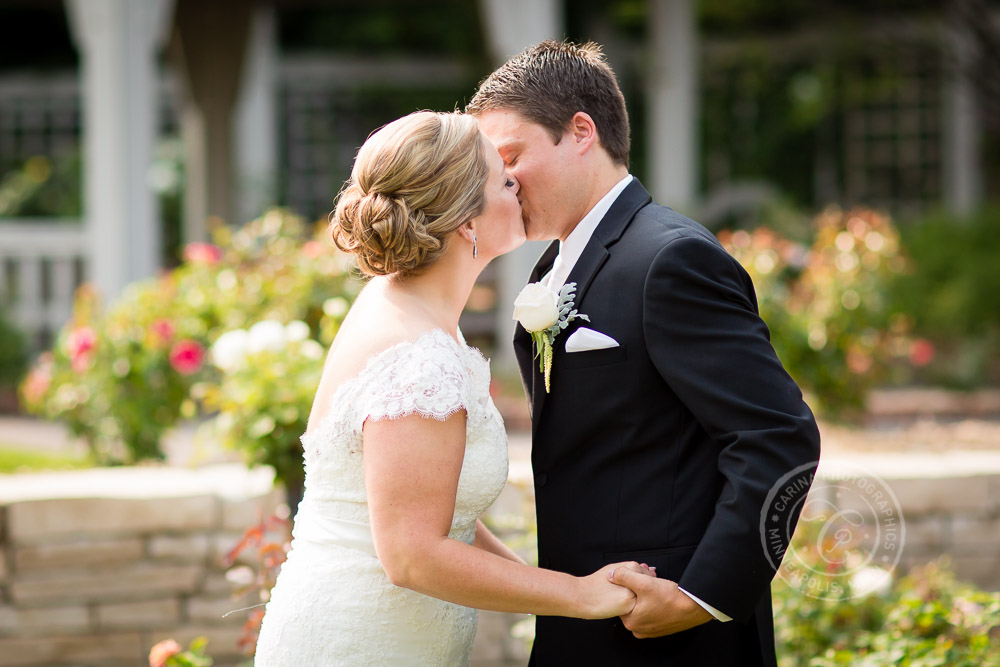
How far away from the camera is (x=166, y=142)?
13.5 meters

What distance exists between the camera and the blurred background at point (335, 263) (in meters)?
3.68

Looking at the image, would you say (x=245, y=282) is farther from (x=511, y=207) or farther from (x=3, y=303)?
(x=3, y=303)

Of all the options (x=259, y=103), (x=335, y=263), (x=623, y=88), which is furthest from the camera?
(x=259, y=103)

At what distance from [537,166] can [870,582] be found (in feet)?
6.56

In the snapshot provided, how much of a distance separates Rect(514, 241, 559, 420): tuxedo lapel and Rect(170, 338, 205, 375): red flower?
9.12 ft

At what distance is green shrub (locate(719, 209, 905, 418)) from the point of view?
557cm

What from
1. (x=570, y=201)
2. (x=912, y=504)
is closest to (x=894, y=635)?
(x=912, y=504)

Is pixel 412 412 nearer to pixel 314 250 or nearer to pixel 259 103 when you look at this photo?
pixel 314 250

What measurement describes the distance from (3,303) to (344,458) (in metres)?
7.44

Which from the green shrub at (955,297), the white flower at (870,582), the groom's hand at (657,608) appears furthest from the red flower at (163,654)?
the green shrub at (955,297)

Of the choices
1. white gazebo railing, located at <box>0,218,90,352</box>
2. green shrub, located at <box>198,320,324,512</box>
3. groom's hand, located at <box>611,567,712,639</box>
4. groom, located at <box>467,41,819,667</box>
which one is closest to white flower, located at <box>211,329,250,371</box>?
green shrub, located at <box>198,320,324,512</box>

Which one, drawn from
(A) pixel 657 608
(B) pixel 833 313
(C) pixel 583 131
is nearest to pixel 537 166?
(C) pixel 583 131

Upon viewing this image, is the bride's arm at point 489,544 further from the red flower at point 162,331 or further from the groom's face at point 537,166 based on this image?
the red flower at point 162,331

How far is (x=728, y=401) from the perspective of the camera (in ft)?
6.14
